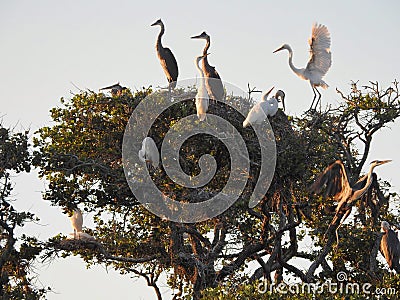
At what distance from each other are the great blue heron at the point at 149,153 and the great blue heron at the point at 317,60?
274 cm

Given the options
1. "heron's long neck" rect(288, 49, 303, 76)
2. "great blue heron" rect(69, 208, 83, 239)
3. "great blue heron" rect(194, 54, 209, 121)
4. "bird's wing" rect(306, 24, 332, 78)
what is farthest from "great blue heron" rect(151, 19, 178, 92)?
"great blue heron" rect(69, 208, 83, 239)

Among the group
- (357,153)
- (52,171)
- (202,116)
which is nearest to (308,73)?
(357,153)

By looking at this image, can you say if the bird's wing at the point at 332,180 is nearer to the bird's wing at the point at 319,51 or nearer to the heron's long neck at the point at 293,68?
the bird's wing at the point at 319,51

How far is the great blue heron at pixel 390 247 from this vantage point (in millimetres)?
12016

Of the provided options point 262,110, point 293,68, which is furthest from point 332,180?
point 293,68

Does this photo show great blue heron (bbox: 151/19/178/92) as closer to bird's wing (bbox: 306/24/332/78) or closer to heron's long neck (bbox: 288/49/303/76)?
heron's long neck (bbox: 288/49/303/76)

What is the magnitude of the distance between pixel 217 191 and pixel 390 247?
9.08ft

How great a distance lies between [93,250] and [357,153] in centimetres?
506

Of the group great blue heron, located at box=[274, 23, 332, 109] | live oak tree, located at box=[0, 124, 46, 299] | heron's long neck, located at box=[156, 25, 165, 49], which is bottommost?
live oak tree, located at box=[0, 124, 46, 299]

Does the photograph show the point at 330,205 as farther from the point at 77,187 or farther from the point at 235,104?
the point at 77,187

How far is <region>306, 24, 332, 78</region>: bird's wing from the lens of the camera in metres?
14.0

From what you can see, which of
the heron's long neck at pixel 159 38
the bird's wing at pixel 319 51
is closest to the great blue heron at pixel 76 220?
the heron's long neck at pixel 159 38

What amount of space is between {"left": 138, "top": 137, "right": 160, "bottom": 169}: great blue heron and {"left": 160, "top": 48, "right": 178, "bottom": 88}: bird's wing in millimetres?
2568

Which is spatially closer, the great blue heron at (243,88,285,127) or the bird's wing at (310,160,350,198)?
the bird's wing at (310,160,350,198)
